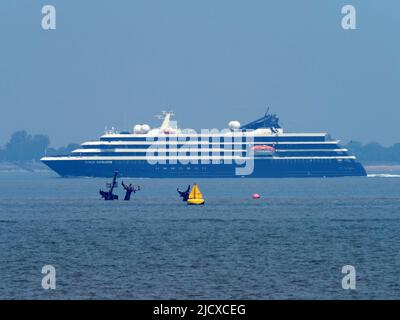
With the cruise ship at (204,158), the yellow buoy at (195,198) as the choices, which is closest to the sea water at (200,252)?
the yellow buoy at (195,198)

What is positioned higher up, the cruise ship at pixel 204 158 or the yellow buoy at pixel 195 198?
the cruise ship at pixel 204 158

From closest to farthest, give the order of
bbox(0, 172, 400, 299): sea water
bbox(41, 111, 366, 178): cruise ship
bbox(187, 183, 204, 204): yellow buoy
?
bbox(0, 172, 400, 299): sea water < bbox(187, 183, 204, 204): yellow buoy < bbox(41, 111, 366, 178): cruise ship

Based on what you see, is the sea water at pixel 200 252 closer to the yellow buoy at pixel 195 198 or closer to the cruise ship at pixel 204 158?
the yellow buoy at pixel 195 198

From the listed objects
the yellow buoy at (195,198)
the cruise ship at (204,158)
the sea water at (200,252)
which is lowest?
the sea water at (200,252)

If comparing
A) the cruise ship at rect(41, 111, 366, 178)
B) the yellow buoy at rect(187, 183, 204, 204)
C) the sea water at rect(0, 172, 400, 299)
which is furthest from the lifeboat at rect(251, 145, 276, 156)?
the sea water at rect(0, 172, 400, 299)

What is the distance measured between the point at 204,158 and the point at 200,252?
144949 mm

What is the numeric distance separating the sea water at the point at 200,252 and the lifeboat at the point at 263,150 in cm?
11026

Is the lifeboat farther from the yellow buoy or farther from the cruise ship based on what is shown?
the yellow buoy

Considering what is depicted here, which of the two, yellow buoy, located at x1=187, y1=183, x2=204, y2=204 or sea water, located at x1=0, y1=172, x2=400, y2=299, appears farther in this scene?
yellow buoy, located at x1=187, y1=183, x2=204, y2=204

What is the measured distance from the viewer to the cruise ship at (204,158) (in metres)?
191

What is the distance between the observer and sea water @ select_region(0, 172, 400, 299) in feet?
117

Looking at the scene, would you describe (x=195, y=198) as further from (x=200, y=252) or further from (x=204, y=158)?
(x=204, y=158)
